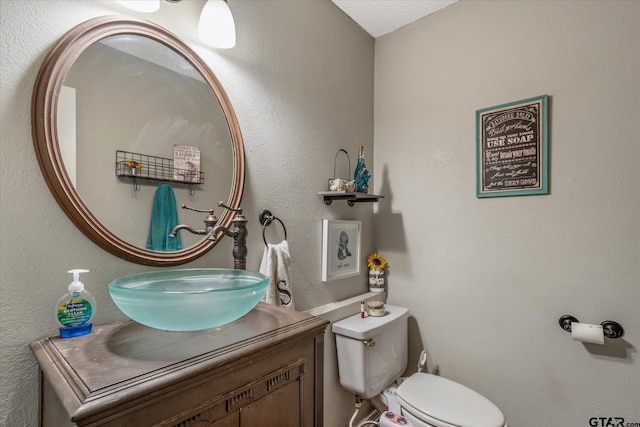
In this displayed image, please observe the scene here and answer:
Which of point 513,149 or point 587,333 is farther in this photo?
point 513,149

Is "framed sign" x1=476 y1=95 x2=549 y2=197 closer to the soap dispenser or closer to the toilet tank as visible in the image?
the toilet tank

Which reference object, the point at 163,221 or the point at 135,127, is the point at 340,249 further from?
the point at 135,127

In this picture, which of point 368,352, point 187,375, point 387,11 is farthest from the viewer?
point 387,11

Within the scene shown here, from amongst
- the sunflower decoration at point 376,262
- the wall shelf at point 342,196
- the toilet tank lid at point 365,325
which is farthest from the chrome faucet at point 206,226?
the sunflower decoration at point 376,262

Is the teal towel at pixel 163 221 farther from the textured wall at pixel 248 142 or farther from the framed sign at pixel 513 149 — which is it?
the framed sign at pixel 513 149

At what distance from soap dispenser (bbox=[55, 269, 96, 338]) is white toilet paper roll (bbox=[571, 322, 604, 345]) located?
5.64 feet

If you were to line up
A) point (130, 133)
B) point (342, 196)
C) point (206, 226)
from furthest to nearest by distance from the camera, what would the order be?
point (342, 196)
point (206, 226)
point (130, 133)

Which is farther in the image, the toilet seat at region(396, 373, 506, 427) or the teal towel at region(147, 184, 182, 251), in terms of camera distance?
the toilet seat at region(396, 373, 506, 427)

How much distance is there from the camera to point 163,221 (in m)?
0.92

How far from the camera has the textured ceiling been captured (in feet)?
5.36

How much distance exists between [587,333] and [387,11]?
72.5 inches

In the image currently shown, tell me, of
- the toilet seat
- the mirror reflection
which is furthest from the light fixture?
the toilet seat

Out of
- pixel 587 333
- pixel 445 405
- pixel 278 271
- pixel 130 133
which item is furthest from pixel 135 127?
pixel 587 333

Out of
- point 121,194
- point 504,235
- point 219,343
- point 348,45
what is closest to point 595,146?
point 504,235
